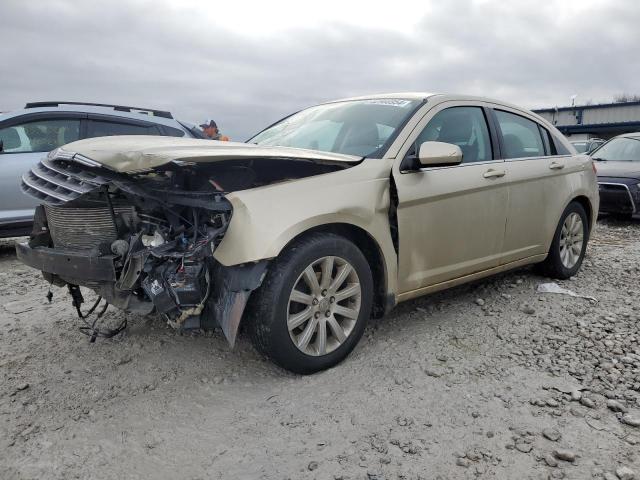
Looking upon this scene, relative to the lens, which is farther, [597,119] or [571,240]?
[597,119]

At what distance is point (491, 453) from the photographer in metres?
2.31

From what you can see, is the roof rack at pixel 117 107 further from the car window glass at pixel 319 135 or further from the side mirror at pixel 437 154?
the side mirror at pixel 437 154

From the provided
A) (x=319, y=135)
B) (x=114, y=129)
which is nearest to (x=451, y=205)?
(x=319, y=135)

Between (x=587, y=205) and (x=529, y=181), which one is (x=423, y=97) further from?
(x=587, y=205)

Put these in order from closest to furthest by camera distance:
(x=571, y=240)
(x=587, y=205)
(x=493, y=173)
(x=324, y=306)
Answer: (x=324, y=306) → (x=493, y=173) → (x=571, y=240) → (x=587, y=205)

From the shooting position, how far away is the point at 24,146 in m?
6.09

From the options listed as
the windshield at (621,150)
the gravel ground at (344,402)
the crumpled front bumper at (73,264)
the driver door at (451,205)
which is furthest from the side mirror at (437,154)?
the windshield at (621,150)

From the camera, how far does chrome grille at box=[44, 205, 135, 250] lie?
9.34 ft

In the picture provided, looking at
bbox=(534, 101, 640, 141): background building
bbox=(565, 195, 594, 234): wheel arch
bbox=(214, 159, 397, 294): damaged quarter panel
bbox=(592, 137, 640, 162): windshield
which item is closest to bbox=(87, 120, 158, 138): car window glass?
bbox=(214, 159, 397, 294): damaged quarter panel

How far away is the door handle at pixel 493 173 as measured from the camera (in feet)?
12.8

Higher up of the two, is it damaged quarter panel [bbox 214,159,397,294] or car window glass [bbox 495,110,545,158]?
car window glass [bbox 495,110,545,158]

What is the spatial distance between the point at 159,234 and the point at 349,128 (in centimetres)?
163

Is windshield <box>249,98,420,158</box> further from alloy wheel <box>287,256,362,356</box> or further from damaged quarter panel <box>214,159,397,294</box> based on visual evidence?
alloy wheel <box>287,256,362,356</box>

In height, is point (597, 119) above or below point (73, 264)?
above
